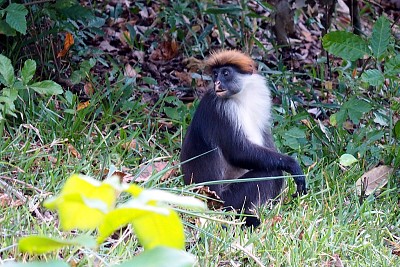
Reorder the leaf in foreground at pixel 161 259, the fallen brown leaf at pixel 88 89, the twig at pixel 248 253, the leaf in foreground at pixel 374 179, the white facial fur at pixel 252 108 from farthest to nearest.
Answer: the fallen brown leaf at pixel 88 89 → the leaf in foreground at pixel 374 179 → the white facial fur at pixel 252 108 → the twig at pixel 248 253 → the leaf in foreground at pixel 161 259

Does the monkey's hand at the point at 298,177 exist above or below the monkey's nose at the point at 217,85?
below

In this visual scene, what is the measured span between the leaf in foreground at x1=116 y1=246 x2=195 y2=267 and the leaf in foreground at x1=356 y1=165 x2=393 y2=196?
13.9ft

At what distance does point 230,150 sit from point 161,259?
3870mm

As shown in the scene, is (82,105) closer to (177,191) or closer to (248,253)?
(177,191)

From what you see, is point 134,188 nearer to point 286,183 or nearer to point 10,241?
point 10,241

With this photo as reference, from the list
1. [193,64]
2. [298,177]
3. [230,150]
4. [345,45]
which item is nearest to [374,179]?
[298,177]

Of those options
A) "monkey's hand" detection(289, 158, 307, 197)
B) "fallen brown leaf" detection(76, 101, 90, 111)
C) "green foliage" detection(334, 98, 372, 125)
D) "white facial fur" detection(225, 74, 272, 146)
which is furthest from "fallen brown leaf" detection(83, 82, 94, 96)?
"monkey's hand" detection(289, 158, 307, 197)

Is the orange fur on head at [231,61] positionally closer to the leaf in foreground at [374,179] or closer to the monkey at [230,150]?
the monkey at [230,150]

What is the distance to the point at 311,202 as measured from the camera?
496 cm

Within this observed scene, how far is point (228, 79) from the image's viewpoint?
509 cm

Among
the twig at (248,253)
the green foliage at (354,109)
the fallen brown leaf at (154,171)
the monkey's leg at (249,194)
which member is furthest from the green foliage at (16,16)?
the twig at (248,253)

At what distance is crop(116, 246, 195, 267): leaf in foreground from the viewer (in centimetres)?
109

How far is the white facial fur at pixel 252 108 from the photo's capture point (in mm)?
5047

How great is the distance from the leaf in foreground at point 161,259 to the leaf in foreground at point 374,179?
423 cm
